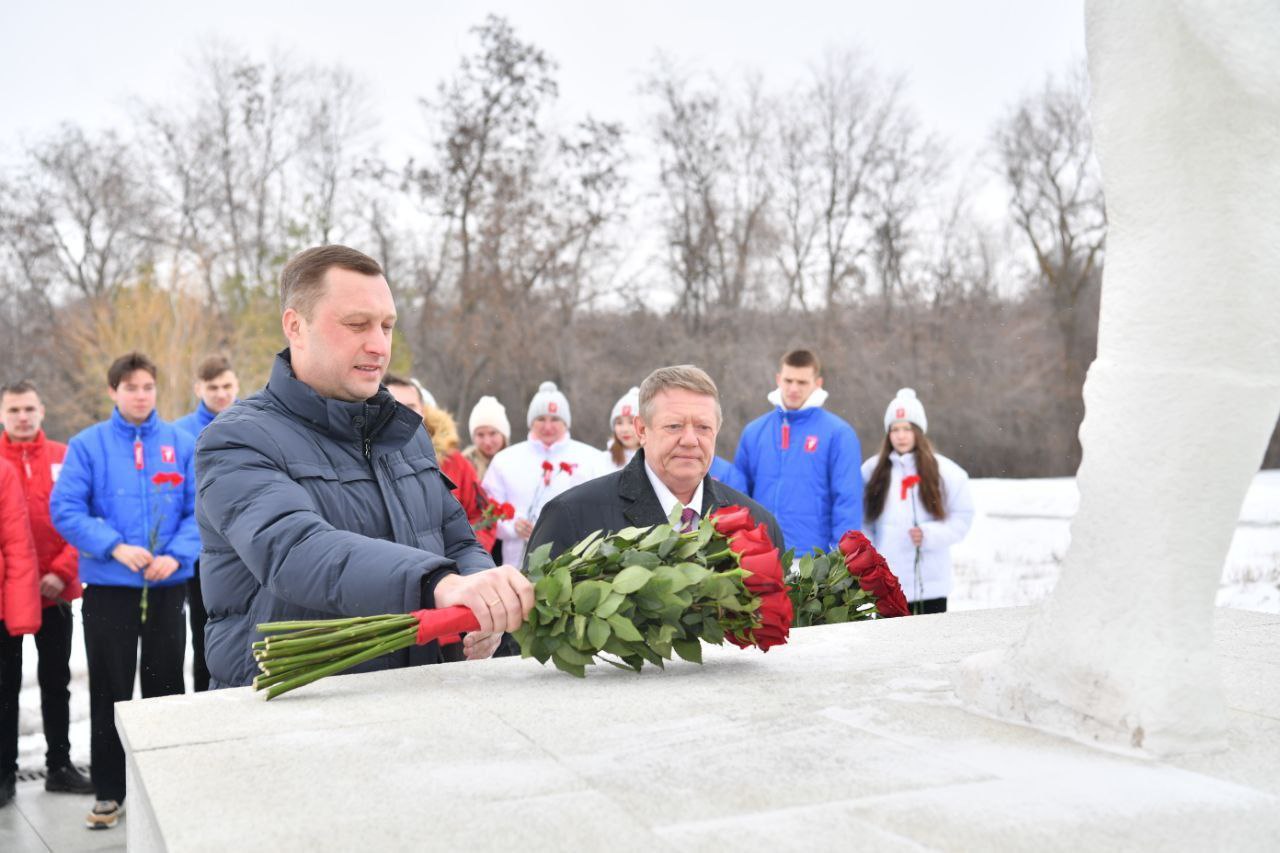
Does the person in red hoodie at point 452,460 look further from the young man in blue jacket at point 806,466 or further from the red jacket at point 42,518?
the red jacket at point 42,518

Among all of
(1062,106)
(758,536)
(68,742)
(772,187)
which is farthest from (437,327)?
(758,536)

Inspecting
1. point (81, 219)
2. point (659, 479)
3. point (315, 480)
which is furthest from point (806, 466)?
point (81, 219)

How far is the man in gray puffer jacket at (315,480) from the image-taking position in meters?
2.51

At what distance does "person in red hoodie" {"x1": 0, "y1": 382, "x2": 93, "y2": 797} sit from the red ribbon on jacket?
177 inches

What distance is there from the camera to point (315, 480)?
2781mm

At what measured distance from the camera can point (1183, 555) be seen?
2348mm

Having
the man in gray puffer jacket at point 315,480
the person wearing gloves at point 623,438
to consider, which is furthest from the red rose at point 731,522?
the person wearing gloves at point 623,438

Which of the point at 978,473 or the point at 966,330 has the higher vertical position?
the point at 966,330

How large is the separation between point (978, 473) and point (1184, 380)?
2164 cm

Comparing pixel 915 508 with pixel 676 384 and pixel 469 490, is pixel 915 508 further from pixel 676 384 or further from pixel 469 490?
pixel 676 384

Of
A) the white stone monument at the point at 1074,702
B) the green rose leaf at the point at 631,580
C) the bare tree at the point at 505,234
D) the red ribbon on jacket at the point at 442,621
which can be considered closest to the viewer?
the white stone monument at the point at 1074,702

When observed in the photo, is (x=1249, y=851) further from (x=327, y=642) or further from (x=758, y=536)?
(x=327, y=642)

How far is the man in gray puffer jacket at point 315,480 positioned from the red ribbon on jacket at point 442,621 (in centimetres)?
4

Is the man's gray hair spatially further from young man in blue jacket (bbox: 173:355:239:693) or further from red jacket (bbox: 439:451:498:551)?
young man in blue jacket (bbox: 173:355:239:693)
